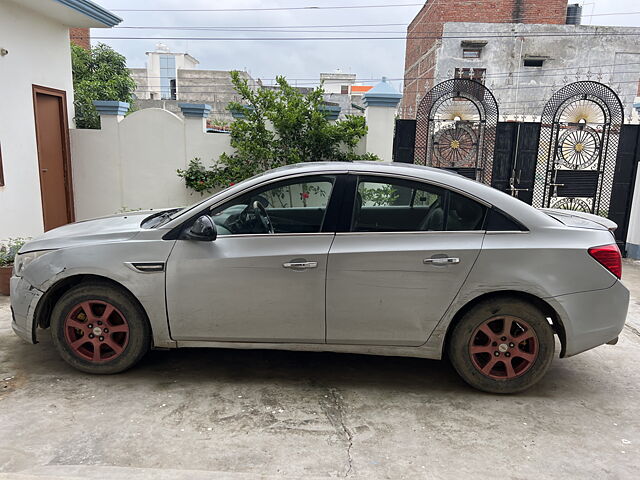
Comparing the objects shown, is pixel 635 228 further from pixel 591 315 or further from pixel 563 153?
pixel 591 315

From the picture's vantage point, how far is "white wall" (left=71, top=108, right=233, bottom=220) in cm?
823

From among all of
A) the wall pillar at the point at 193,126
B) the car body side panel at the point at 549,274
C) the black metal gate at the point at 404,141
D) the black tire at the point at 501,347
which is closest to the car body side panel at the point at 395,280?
the car body side panel at the point at 549,274

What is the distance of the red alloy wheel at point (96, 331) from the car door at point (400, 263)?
5.19 ft

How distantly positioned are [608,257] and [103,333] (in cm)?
367

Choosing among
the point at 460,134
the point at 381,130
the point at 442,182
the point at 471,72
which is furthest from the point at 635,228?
the point at 471,72

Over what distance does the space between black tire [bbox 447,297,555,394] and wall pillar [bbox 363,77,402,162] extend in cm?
436

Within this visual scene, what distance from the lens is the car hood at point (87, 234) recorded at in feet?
12.4

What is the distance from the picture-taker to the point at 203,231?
356 cm

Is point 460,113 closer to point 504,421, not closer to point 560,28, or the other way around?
point 504,421

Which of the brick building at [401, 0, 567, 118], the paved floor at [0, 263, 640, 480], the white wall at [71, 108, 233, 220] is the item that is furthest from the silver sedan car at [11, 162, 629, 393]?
the brick building at [401, 0, 567, 118]

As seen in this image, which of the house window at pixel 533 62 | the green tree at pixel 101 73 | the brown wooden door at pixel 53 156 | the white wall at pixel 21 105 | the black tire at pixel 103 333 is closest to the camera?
the black tire at pixel 103 333

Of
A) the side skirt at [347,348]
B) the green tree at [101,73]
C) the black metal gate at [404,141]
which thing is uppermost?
the green tree at [101,73]

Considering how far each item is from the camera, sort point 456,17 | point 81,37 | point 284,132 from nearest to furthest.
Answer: point 284,132 < point 81,37 < point 456,17

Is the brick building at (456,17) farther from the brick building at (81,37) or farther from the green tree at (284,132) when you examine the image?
the green tree at (284,132)
